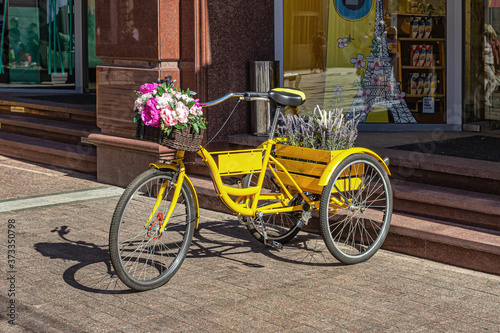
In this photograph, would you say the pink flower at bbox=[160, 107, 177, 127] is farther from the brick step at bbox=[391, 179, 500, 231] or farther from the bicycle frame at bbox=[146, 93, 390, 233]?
the brick step at bbox=[391, 179, 500, 231]

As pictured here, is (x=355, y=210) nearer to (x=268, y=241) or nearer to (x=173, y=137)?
(x=268, y=241)

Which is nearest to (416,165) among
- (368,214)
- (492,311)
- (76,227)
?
(368,214)

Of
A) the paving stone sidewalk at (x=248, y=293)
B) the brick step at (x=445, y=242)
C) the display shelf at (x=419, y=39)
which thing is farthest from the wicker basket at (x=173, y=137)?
the display shelf at (x=419, y=39)

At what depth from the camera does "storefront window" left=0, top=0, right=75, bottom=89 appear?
15.9 metres

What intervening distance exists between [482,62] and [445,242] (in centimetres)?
432

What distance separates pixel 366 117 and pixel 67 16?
878cm

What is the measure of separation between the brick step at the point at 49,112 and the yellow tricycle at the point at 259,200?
17.7 feet

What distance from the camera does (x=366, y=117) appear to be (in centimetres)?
932

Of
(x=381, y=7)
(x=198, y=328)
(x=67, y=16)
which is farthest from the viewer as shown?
(x=67, y=16)

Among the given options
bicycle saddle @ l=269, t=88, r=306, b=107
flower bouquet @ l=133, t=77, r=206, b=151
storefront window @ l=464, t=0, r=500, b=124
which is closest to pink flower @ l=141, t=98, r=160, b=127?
flower bouquet @ l=133, t=77, r=206, b=151

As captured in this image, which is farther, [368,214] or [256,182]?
[368,214]

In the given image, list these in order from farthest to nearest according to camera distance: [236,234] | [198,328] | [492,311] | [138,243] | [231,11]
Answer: [231,11] < [236,234] < [138,243] < [492,311] < [198,328]

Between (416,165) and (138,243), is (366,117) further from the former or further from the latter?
(138,243)

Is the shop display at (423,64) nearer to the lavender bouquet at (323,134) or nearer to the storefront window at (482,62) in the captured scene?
the storefront window at (482,62)
